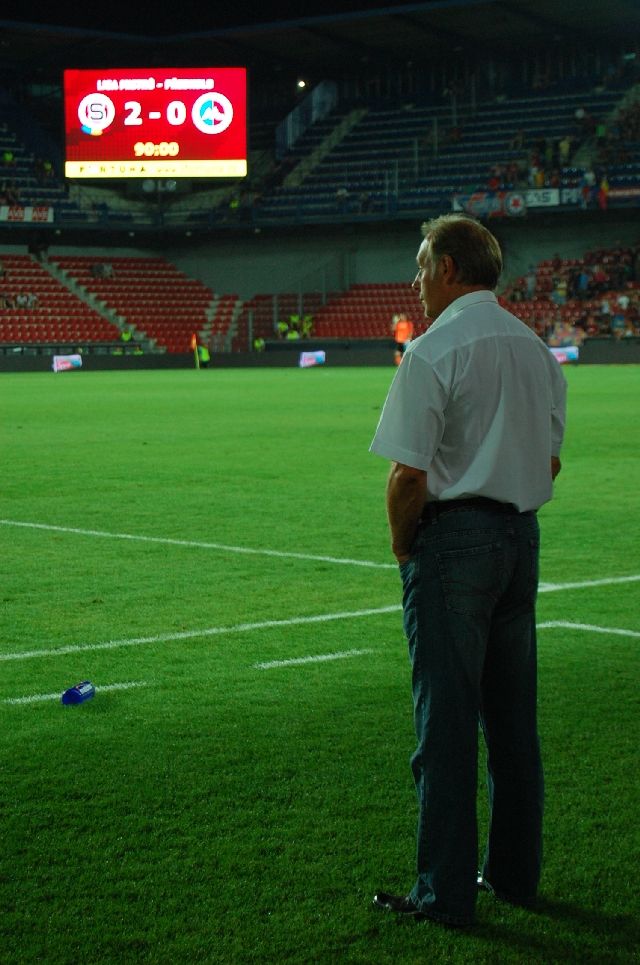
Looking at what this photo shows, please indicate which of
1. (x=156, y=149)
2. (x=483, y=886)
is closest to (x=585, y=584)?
(x=483, y=886)

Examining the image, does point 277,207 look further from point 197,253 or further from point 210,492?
point 210,492

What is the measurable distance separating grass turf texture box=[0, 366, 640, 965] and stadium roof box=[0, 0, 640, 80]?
162 feet

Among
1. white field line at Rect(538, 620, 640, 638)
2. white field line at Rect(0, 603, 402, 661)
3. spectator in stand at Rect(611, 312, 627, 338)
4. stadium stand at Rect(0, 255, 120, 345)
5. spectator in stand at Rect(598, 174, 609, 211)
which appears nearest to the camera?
white field line at Rect(0, 603, 402, 661)

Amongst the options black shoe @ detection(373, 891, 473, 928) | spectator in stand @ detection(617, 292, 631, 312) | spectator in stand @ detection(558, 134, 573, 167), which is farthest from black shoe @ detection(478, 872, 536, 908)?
spectator in stand @ detection(558, 134, 573, 167)

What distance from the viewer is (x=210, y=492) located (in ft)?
46.5

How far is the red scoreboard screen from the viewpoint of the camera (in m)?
57.7

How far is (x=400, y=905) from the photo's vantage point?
12.7 feet

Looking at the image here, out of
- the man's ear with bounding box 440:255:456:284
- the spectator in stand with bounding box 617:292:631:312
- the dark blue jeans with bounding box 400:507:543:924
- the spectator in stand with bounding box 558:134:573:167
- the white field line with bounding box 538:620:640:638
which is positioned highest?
the spectator in stand with bounding box 558:134:573:167

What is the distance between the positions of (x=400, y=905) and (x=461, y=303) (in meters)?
1.69

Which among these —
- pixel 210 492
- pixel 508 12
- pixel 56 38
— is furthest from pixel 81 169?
pixel 210 492

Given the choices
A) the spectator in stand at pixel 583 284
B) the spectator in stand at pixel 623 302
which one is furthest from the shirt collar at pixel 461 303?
the spectator in stand at pixel 583 284

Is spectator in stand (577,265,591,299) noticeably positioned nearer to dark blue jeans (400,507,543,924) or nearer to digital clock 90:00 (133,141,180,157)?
digital clock 90:00 (133,141,180,157)

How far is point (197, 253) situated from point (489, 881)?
66.8 meters

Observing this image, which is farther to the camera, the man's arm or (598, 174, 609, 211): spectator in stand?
(598, 174, 609, 211): spectator in stand
